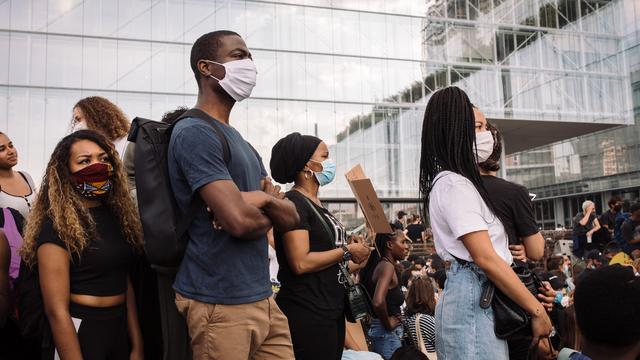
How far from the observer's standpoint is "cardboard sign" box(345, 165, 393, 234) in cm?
409

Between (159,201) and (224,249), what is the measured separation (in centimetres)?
32

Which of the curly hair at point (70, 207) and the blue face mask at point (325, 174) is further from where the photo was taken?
the blue face mask at point (325, 174)

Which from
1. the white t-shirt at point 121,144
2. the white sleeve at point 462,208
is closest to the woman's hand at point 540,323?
the white sleeve at point 462,208

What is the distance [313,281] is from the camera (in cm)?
333

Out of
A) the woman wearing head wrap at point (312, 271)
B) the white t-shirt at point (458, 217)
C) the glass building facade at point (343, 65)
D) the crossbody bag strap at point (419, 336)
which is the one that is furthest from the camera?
the glass building facade at point (343, 65)

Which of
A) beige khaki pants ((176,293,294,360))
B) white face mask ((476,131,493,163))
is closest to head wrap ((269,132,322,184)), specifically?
white face mask ((476,131,493,163))

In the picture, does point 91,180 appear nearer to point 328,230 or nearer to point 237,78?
point 237,78

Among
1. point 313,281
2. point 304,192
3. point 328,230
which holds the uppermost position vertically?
point 304,192

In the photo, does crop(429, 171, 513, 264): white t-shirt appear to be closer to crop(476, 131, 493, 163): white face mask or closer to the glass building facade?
crop(476, 131, 493, 163): white face mask

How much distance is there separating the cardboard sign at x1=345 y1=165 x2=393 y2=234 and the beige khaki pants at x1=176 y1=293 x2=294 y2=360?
1.84 metres

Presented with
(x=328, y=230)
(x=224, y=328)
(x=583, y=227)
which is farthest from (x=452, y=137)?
(x=583, y=227)

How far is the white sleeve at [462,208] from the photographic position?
255 cm

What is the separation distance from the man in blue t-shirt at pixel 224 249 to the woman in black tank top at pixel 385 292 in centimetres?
278

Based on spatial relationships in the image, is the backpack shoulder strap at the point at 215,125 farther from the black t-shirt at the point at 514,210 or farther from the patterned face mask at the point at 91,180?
the black t-shirt at the point at 514,210
